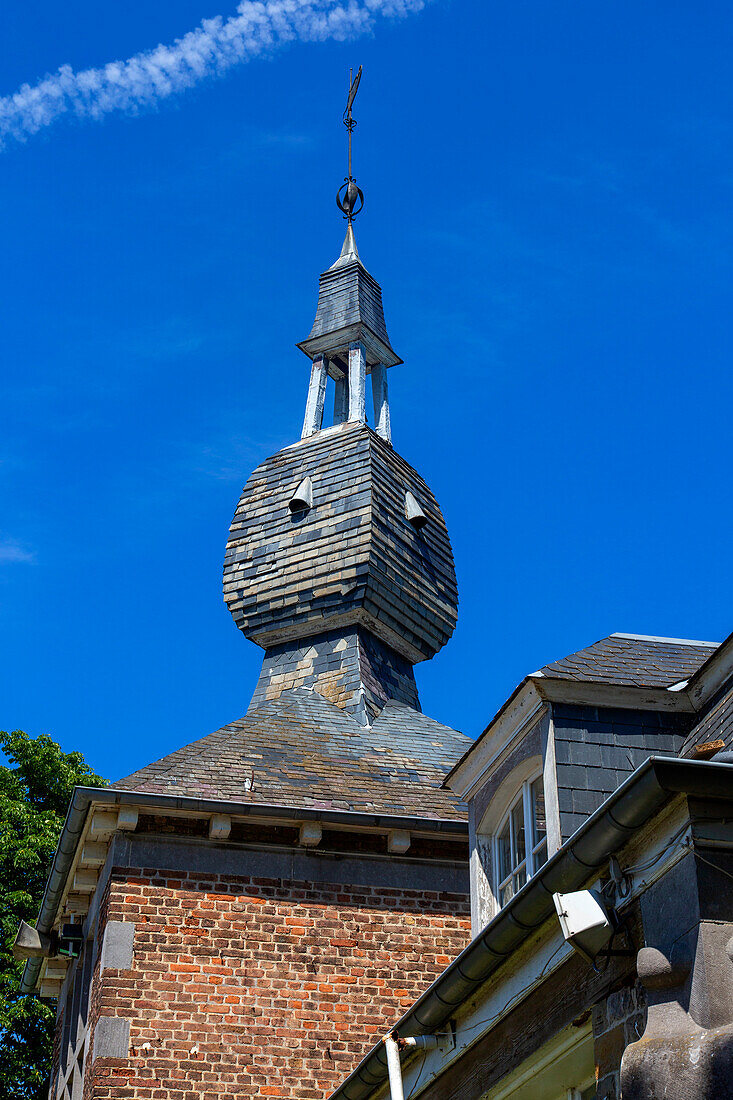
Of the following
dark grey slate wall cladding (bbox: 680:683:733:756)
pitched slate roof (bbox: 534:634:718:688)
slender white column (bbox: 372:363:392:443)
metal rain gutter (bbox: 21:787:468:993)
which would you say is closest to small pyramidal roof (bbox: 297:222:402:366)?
slender white column (bbox: 372:363:392:443)

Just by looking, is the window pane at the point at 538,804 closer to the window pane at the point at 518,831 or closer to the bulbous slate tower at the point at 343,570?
the window pane at the point at 518,831

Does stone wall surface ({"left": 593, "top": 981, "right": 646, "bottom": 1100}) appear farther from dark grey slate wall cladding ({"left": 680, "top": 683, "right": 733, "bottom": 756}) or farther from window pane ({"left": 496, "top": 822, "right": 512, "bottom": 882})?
window pane ({"left": 496, "top": 822, "right": 512, "bottom": 882})

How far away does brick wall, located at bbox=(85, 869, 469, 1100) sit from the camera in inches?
480

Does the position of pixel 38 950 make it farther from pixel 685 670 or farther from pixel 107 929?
pixel 685 670

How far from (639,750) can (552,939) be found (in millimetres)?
2402

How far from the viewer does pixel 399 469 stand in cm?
2227

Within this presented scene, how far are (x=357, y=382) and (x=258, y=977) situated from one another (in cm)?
1320

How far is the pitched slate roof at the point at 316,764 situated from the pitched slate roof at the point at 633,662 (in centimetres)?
354

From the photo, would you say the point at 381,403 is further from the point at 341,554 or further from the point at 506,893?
the point at 506,893

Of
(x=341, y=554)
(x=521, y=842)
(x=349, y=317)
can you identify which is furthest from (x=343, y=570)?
(x=521, y=842)

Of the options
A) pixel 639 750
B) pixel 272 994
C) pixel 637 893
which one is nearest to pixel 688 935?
pixel 637 893

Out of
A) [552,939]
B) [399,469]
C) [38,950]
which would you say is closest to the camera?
[552,939]

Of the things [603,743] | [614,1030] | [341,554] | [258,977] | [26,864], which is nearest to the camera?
[614,1030]

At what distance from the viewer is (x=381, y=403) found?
82.3ft
